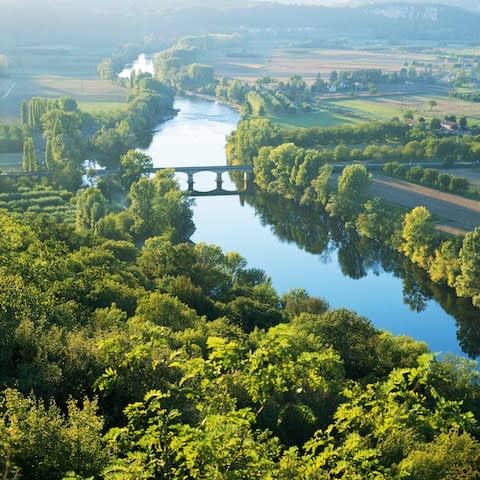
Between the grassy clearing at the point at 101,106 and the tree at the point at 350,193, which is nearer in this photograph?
the tree at the point at 350,193

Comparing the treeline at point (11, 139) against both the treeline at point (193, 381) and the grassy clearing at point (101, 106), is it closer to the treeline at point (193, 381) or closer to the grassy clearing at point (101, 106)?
the grassy clearing at point (101, 106)

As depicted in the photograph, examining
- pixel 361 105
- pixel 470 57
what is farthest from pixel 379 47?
pixel 361 105

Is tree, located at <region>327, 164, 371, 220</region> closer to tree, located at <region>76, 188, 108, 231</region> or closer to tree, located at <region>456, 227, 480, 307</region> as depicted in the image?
tree, located at <region>456, 227, 480, 307</region>

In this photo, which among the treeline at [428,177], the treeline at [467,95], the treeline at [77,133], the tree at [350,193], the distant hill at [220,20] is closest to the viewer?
the tree at [350,193]

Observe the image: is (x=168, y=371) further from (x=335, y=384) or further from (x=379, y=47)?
(x=379, y=47)

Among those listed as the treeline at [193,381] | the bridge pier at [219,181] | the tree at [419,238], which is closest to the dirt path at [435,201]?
the tree at [419,238]
